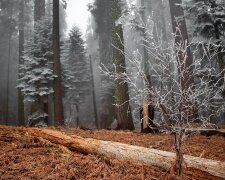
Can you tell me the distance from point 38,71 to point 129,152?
43.4ft

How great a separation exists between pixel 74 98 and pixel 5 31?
44.0ft

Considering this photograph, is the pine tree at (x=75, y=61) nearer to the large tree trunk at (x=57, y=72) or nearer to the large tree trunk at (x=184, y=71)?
the large tree trunk at (x=57, y=72)

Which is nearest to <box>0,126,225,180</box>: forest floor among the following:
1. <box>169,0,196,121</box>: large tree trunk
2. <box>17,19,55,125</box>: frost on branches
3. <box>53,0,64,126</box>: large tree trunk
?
<box>169,0,196,121</box>: large tree trunk

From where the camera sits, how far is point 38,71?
57.4 ft

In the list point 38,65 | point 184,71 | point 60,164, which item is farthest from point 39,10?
point 60,164

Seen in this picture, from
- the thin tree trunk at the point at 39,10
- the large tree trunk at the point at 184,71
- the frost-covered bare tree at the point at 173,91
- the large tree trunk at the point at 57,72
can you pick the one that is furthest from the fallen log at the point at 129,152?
the thin tree trunk at the point at 39,10

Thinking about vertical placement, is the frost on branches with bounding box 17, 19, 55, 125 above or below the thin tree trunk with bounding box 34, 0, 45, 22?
below

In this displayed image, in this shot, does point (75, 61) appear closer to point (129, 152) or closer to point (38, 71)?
point (38, 71)

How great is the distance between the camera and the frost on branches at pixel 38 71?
1719cm

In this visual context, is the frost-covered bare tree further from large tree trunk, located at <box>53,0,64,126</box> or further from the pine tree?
the pine tree

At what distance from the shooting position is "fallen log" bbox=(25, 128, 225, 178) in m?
4.59

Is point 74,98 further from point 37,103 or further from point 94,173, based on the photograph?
point 94,173

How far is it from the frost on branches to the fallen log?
10487mm

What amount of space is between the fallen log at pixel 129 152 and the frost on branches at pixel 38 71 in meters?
10.5
